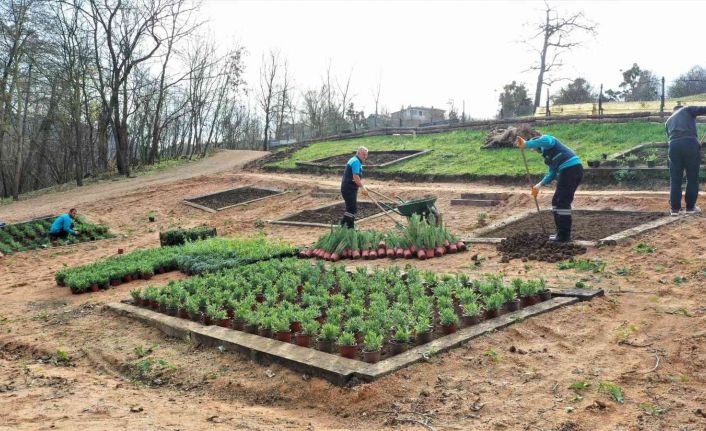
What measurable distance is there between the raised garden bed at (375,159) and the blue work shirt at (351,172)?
8987mm

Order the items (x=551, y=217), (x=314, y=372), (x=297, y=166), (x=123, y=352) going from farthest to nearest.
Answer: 1. (x=297, y=166)
2. (x=551, y=217)
3. (x=123, y=352)
4. (x=314, y=372)

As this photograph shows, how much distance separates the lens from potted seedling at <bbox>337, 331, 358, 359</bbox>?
4.90 meters

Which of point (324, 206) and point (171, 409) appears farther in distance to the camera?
point (324, 206)

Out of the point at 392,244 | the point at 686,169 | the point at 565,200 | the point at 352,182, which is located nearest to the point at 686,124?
the point at 686,169

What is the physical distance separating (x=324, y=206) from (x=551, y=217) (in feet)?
21.0

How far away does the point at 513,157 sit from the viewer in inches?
714

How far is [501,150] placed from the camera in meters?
19.5

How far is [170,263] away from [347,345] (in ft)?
21.0

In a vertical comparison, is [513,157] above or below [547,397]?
above

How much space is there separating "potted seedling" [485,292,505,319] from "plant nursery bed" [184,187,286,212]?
13.4 metres

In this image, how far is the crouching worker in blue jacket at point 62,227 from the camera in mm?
14969

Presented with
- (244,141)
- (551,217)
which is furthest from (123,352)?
A: (244,141)

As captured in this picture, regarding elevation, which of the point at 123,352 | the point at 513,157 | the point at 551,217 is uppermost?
the point at 513,157

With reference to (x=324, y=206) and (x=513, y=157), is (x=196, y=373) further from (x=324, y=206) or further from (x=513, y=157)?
(x=513, y=157)
